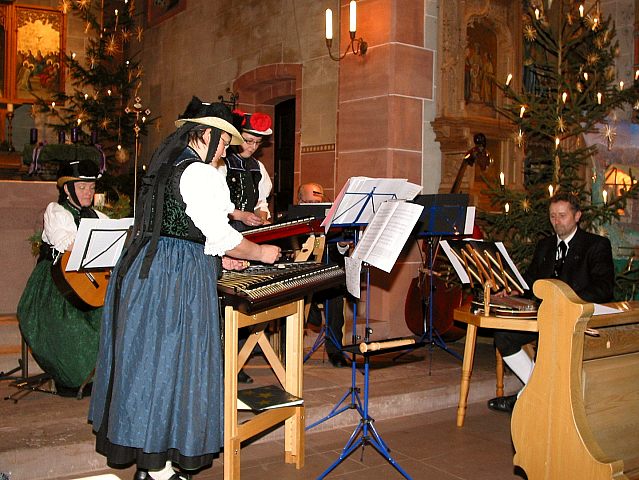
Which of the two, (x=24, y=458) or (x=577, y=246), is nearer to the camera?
(x=24, y=458)

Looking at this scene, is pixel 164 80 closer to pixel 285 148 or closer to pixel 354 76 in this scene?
pixel 285 148

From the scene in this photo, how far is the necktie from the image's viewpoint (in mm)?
5152

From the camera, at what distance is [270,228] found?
4.02 meters

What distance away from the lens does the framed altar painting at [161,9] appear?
1107 centimetres

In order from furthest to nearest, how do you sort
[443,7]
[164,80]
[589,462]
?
[164,80] < [443,7] < [589,462]

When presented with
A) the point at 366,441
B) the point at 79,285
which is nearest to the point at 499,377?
the point at 366,441

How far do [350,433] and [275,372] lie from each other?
41.0 inches

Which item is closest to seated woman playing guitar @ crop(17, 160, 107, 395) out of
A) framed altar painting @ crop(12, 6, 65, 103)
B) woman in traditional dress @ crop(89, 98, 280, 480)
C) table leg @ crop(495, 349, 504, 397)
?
woman in traditional dress @ crop(89, 98, 280, 480)

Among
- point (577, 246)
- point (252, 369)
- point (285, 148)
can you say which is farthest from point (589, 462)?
point (285, 148)

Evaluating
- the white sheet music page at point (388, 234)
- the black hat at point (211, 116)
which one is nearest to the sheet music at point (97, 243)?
the black hat at point (211, 116)

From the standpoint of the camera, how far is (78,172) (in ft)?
15.7

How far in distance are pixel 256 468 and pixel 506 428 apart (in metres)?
1.78

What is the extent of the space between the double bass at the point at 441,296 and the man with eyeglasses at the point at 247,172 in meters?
1.70

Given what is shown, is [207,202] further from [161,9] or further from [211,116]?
[161,9]
